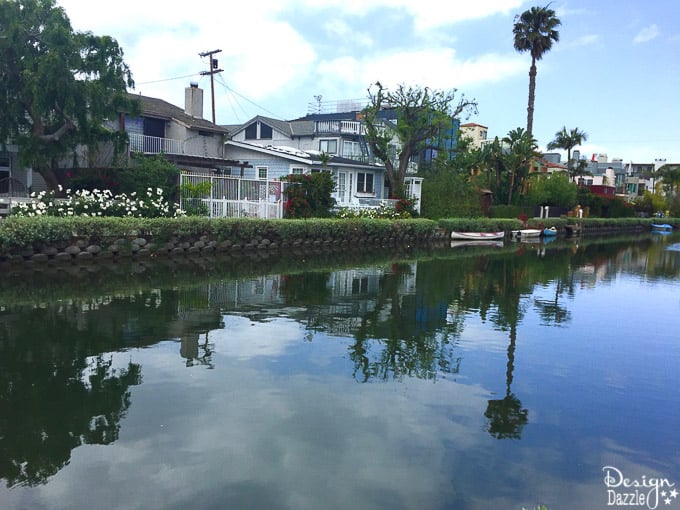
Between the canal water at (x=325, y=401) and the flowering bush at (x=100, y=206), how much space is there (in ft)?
20.0

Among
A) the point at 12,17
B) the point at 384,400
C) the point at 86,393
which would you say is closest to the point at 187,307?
the point at 86,393

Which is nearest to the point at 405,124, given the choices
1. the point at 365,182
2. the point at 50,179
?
the point at 365,182

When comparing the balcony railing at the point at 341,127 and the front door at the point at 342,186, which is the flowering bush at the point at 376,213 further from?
the balcony railing at the point at 341,127

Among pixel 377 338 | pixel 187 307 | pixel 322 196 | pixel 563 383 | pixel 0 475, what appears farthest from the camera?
pixel 322 196

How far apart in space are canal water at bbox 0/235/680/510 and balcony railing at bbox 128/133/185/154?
19563 mm

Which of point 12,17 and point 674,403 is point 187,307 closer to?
point 674,403

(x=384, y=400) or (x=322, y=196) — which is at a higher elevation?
(x=322, y=196)

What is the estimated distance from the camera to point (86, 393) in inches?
308

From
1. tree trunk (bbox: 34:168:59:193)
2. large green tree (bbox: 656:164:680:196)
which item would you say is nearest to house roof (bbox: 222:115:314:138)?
tree trunk (bbox: 34:168:59:193)

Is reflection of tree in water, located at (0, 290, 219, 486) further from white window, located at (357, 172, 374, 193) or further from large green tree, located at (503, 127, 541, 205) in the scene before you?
large green tree, located at (503, 127, 541, 205)

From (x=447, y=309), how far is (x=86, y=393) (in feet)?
30.6

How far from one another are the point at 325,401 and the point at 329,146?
39.3 meters

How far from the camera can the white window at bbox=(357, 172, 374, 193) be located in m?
43.0

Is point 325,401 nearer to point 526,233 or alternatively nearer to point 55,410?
point 55,410
